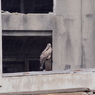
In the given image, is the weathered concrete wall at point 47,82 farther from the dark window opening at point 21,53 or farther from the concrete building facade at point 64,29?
the dark window opening at point 21,53

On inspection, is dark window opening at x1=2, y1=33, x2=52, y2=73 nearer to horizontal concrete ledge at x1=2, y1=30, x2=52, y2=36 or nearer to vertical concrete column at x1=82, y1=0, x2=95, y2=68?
horizontal concrete ledge at x1=2, y1=30, x2=52, y2=36

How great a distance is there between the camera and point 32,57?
24766mm

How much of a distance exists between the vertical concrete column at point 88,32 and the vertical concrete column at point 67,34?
0.85ft

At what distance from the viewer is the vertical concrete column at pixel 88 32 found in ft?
66.2

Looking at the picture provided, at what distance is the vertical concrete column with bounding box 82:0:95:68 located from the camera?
20172 millimetres

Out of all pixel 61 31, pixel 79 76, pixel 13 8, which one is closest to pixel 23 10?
pixel 13 8

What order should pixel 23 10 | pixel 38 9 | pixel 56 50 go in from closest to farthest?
pixel 56 50 < pixel 23 10 < pixel 38 9

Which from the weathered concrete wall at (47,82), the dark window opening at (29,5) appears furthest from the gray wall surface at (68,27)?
the weathered concrete wall at (47,82)

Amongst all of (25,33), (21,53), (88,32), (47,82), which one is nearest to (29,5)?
(21,53)

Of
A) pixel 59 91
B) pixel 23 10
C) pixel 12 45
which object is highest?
pixel 23 10

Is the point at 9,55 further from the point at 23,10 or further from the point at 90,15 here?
the point at 90,15

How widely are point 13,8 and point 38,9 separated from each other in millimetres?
1637

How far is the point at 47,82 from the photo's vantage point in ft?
28.6

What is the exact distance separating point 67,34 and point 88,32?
3.63 feet
